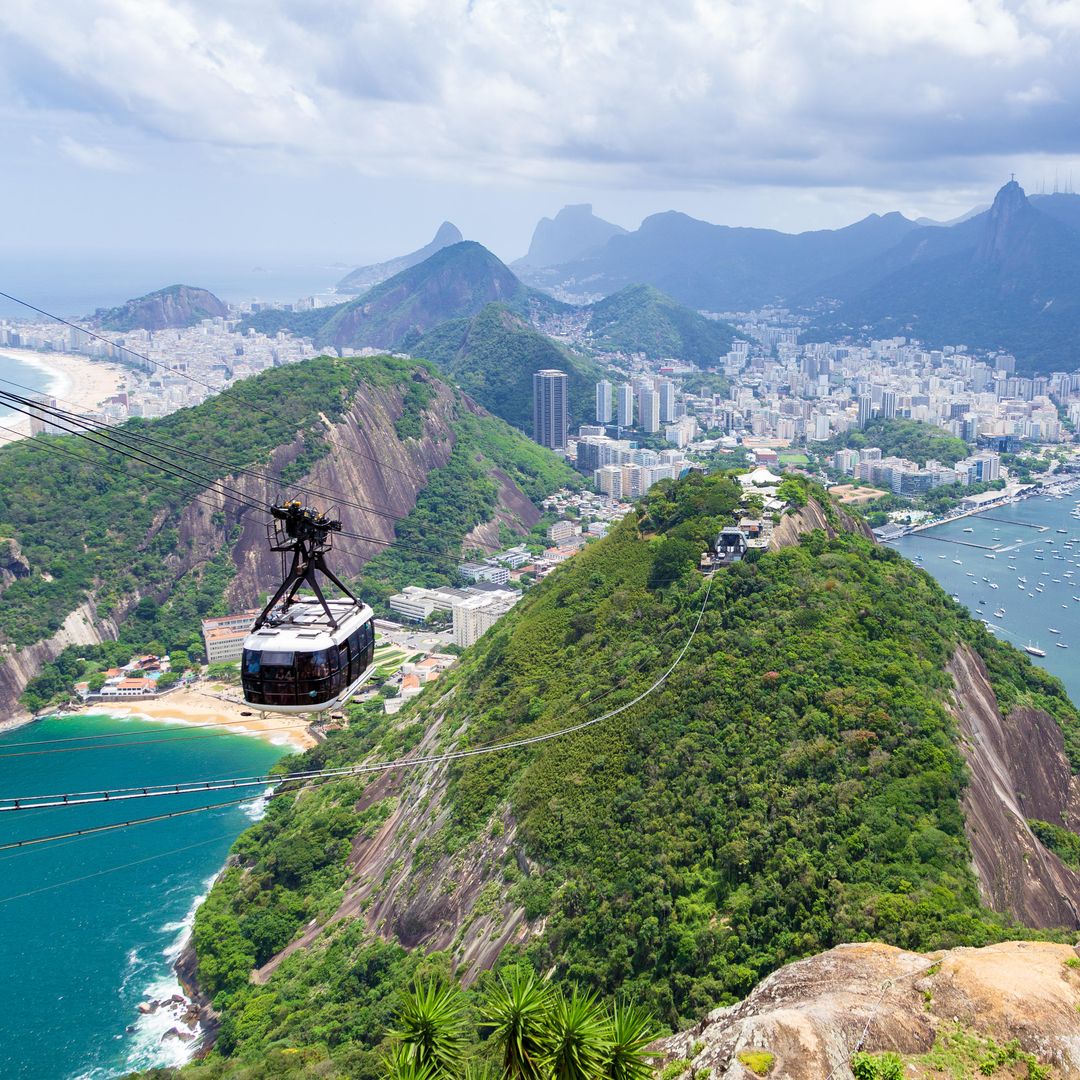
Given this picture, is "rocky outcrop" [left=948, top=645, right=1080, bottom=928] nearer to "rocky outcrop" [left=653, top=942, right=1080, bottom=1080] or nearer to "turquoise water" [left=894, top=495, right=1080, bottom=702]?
"rocky outcrop" [left=653, top=942, right=1080, bottom=1080]

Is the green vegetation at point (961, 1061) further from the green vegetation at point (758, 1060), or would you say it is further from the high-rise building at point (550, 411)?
the high-rise building at point (550, 411)

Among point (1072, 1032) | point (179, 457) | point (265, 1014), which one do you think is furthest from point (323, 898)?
point (179, 457)

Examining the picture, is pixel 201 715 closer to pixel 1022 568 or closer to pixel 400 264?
pixel 1022 568

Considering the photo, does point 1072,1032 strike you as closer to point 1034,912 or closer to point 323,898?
point 1034,912

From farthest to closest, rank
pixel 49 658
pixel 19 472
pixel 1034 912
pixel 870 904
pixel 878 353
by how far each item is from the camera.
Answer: pixel 878 353 < pixel 19 472 < pixel 49 658 < pixel 1034 912 < pixel 870 904

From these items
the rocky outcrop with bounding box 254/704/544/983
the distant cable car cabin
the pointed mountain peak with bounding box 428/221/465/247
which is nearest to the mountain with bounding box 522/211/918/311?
the pointed mountain peak with bounding box 428/221/465/247

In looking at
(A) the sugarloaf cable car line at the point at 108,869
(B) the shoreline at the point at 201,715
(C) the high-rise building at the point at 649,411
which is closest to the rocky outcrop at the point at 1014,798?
(A) the sugarloaf cable car line at the point at 108,869
